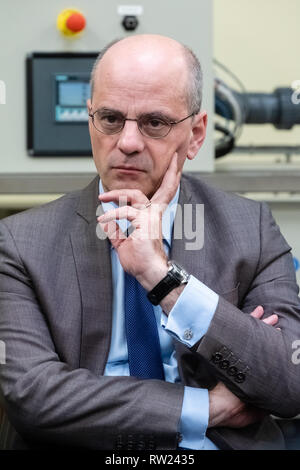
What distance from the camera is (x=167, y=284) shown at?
1066mm

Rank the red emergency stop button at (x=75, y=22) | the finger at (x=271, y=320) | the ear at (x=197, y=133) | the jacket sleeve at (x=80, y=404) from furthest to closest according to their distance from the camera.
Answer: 1. the red emergency stop button at (x=75, y=22)
2. the ear at (x=197, y=133)
3. the finger at (x=271, y=320)
4. the jacket sleeve at (x=80, y=404)

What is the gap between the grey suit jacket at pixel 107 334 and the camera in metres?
1.05

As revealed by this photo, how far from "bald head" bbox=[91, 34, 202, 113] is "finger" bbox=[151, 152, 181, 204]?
A: 104 millimetres

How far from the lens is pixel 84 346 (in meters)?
1.14

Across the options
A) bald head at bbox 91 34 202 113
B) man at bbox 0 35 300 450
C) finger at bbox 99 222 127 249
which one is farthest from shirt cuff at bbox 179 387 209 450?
bald head at bbox 91 34 202 113

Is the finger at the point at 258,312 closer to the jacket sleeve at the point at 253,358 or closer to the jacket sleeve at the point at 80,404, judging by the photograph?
the jacket sleeve at the point at 253,358

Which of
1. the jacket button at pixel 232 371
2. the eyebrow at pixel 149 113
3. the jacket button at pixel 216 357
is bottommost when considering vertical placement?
the jacket button at pixel 232 371

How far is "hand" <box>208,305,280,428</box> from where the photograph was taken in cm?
109

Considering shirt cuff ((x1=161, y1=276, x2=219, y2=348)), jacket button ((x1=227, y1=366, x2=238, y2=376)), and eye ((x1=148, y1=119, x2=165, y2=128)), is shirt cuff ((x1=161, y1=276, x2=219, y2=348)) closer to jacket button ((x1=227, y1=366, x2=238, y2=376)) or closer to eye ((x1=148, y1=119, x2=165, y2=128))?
jacket button ((x1=227, y1=366, x2=238, y2=376))

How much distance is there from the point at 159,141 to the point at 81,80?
740mm

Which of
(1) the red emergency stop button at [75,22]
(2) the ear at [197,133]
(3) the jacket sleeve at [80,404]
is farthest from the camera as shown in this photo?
(1) the red emergency stop button at [75,22]

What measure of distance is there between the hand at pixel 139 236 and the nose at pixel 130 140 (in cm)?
7

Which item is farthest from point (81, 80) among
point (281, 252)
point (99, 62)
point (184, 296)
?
point (184, 296)

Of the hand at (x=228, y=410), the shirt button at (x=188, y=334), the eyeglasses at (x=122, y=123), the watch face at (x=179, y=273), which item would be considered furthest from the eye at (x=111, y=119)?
the hand at (x=228, y=410)
